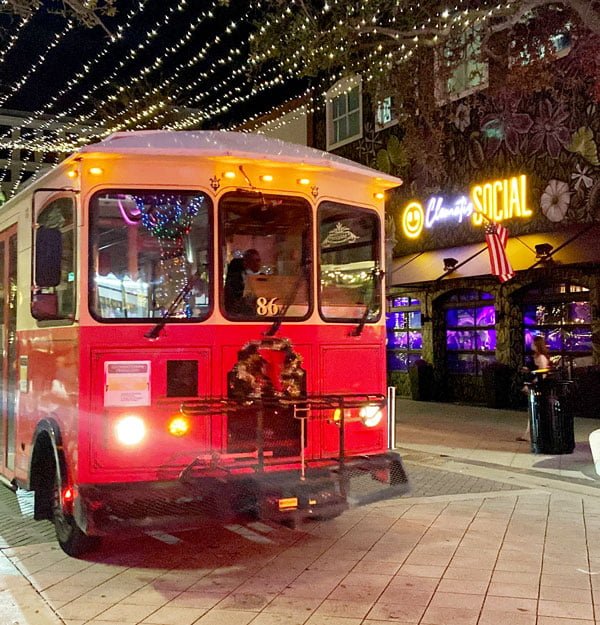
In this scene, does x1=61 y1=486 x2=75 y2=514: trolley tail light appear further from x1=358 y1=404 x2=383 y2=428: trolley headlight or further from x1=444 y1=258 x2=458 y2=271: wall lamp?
x1=444 y1=258 x2=458 y2=271: wall lamp

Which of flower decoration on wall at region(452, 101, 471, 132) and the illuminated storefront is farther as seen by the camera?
flower decoration on wall at region(452, 101, 471, 132)

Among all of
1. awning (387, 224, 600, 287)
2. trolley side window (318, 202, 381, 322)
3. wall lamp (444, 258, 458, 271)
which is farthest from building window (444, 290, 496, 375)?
trolley side window (318, 202, 381, 322)

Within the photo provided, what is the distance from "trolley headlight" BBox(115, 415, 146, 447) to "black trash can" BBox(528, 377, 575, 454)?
263 inches

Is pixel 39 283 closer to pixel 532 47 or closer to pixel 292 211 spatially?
pixel 292 211

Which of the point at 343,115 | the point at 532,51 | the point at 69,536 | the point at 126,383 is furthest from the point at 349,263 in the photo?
the point at 343,115

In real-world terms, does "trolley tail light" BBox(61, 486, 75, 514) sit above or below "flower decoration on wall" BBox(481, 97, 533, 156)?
below

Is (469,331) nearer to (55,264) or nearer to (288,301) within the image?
(288,301)

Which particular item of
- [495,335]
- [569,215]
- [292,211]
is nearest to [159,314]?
[292,211]

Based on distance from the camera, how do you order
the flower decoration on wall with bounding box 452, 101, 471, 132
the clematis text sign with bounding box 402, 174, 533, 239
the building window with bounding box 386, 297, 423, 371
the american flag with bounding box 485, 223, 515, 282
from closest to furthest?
the american flag with bounding box 485, 223, 515, 282
the clematis text sign with bounding box 402, 174, 533, 239
the flower decoration on wall with bounding box 452, 101, 471, 132
the building window with bounding box 386, 297, 423, 371

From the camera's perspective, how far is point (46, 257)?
218 inches

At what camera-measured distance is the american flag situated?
45.4 feet

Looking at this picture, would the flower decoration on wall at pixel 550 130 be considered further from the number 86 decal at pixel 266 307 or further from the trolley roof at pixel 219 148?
the number 86 decal at pixel 266 307

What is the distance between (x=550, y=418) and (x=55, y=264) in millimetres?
7426

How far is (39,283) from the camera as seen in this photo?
219 inches
